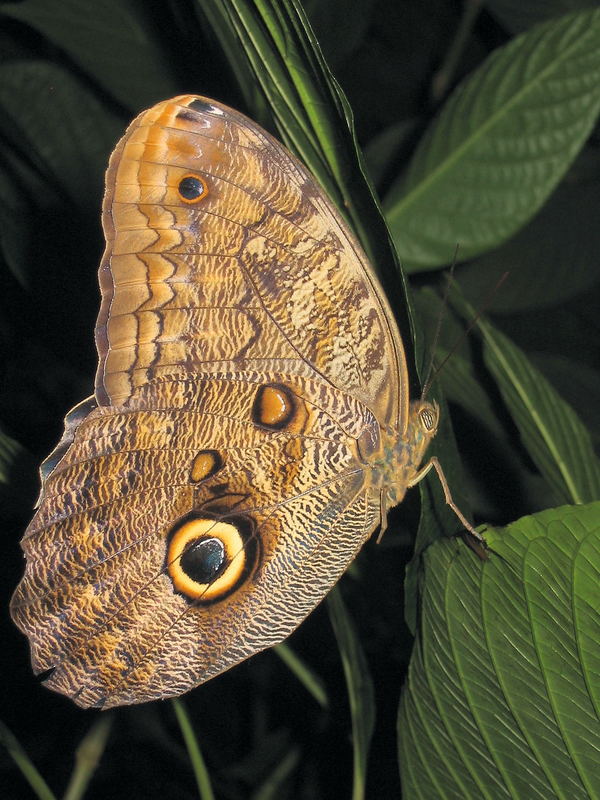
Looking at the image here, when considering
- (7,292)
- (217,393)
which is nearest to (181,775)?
(7,292)

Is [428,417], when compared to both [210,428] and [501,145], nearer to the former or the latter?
[210,428]

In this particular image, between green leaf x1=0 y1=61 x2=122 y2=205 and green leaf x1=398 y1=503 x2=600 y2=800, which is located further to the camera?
green leaf x1=0 y1=61 x2=122 y2=205

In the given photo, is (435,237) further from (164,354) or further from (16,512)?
(16,512)

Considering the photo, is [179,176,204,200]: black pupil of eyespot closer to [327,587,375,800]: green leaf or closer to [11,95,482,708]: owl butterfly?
[11,95,482,708]: owl butterfly

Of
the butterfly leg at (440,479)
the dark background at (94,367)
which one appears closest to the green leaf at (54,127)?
the dark background at (94,367)

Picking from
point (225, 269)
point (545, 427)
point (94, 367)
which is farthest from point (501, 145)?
point (94, 367)

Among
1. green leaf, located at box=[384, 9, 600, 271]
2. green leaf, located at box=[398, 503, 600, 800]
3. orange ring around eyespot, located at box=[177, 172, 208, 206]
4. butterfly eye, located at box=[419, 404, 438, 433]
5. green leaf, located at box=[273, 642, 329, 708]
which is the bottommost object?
green leaf, located at box=[273, 642, 329, 708]

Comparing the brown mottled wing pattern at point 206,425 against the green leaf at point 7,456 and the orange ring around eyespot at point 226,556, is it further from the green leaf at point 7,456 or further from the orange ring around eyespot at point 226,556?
the green leaf at point 7,456

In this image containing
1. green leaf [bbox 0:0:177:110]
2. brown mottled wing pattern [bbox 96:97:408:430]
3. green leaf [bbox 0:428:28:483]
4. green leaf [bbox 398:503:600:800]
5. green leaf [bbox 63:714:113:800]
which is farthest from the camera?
green leaf [bbox 0:0:177:110]

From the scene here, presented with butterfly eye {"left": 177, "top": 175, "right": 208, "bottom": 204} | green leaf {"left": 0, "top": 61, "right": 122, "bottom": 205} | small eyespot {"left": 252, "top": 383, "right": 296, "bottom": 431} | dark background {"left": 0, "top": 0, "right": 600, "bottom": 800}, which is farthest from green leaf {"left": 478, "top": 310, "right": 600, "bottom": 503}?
green leaf {"left": 0, "top": 61, "right": 122, "bottom": 205}
